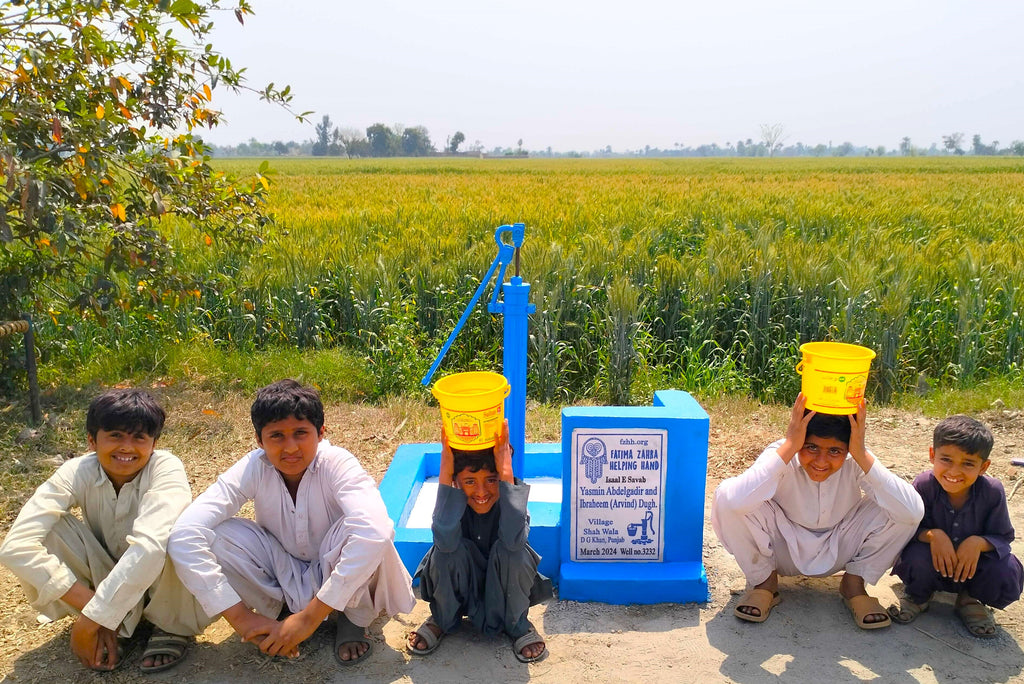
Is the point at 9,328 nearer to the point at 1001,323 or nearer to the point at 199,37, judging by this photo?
the point at 199,37

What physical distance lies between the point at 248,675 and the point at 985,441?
283 cm

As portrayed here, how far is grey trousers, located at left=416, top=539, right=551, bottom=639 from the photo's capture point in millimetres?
2950

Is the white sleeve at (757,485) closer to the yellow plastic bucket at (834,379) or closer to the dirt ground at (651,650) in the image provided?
the yellow plastic bucket at (834,379)

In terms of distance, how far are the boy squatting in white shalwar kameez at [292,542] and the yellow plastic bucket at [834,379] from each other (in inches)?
63.8

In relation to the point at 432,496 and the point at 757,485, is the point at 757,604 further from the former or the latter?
the point at 432,496

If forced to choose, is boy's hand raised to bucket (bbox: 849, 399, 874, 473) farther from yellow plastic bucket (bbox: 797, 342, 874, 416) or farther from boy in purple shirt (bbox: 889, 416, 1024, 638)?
boy in purple shirt (bbox: 889, 416, 1024, 638)

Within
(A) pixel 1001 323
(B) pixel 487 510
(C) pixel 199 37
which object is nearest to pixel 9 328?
(C) pixel 199 37

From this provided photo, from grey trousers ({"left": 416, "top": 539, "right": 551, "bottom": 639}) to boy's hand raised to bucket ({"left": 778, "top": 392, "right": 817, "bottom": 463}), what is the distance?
40.2 inches

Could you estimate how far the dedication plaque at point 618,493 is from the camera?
3.36 m

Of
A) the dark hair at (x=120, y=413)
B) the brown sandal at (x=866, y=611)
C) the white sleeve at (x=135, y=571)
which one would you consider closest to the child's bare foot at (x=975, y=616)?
the brown sandal at (x=866, y=611)

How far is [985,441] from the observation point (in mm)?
2998

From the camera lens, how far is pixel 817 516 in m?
3.25

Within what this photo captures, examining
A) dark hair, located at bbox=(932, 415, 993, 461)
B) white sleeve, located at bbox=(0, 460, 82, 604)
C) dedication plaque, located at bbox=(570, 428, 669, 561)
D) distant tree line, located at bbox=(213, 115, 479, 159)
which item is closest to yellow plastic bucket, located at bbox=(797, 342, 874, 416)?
dark hair, located at bbox=(932, 415, 993, 461)

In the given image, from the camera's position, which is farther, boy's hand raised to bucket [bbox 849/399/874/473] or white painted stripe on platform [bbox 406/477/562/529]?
white painted stripe on platform [bbox 406/477/562/529]
